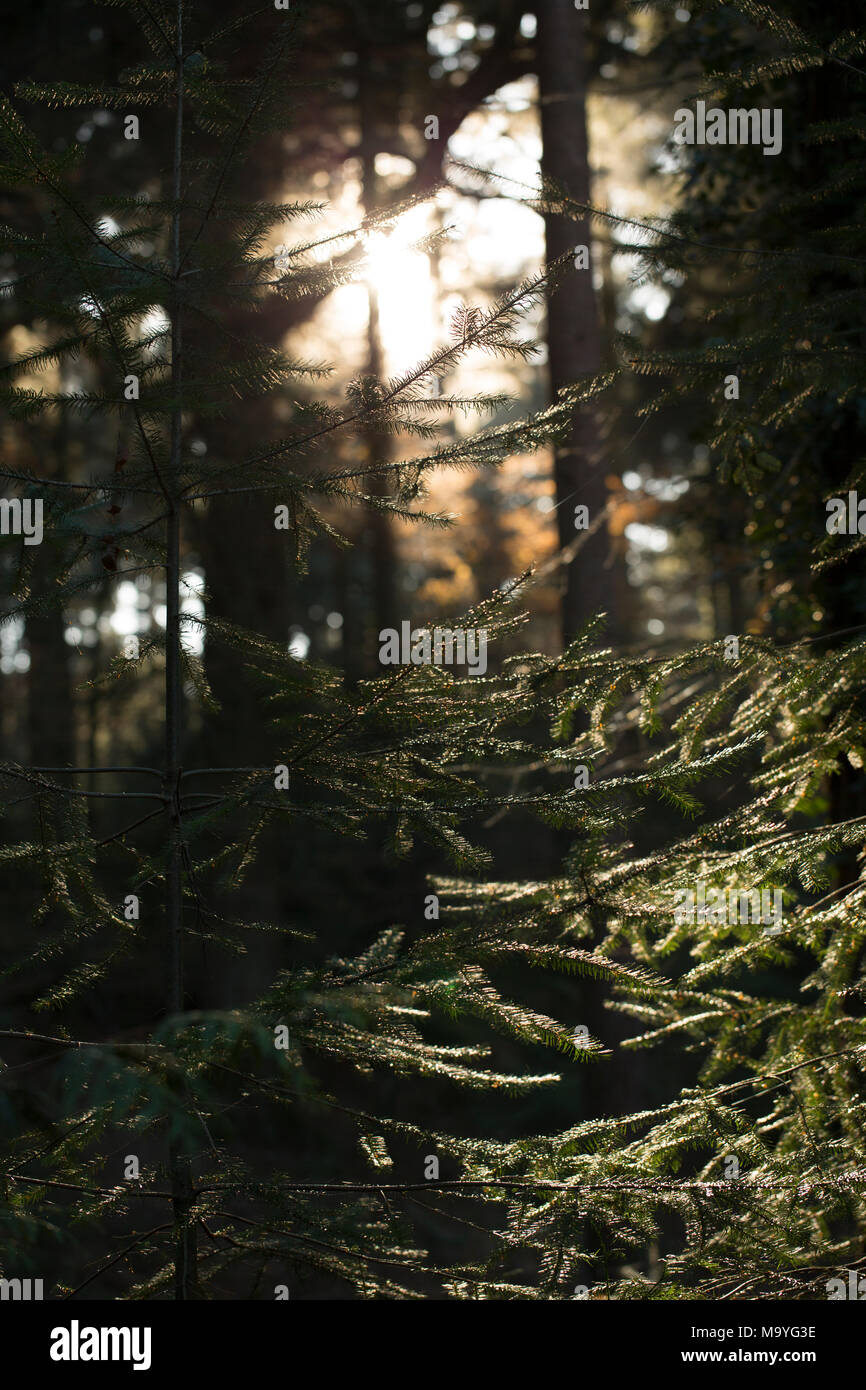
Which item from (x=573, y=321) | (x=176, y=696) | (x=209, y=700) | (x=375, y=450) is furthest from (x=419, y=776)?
(x=375, y=450)

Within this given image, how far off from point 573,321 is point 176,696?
4777 millimetres

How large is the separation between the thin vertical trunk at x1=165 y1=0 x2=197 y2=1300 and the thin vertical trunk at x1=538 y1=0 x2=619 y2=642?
12.4 ft

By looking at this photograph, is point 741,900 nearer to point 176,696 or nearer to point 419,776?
point 419,776

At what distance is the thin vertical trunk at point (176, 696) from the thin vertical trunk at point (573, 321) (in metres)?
3.79

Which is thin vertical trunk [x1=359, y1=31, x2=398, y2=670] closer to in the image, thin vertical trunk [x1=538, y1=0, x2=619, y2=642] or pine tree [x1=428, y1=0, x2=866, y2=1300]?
thin vertical trunk [x1=538, y1=0, x2=619, y2=642]

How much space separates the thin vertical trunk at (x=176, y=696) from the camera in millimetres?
3068

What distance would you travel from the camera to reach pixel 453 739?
3246mm

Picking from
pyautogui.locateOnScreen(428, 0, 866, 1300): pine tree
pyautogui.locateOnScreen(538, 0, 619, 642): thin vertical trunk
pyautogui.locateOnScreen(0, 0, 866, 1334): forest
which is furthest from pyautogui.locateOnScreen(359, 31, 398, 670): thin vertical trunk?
pyautogui.locateOnScreen(428, 0, 866, 1300): pine tree

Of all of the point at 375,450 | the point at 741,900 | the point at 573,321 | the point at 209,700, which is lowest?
the point at 741,900

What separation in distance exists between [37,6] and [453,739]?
9.43 m

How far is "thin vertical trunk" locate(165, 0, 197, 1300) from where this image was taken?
3.07 meters

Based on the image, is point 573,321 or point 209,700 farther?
point 573,321

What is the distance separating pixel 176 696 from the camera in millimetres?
3506

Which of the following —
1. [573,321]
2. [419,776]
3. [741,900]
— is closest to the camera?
[419,776]
